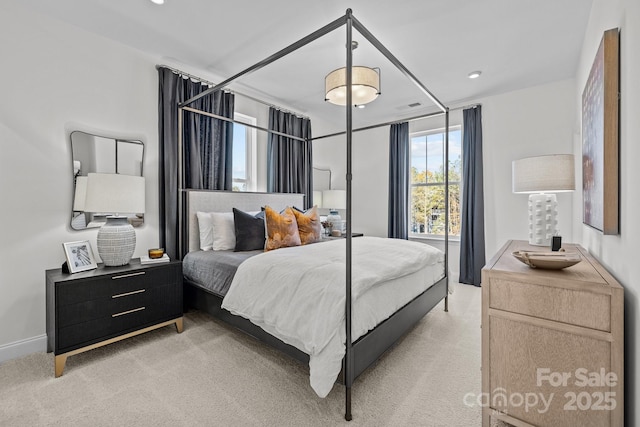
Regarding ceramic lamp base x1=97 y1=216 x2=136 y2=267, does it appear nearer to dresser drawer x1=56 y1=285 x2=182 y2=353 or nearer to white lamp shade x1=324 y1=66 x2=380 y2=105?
dresser drawer x1=56 y1=285 x2=182 y2=353

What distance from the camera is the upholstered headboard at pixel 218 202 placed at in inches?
119

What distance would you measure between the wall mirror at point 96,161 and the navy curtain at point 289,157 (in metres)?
1.72

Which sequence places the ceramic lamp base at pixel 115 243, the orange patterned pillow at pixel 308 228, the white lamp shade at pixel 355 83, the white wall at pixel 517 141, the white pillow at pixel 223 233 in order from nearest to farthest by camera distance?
the ceramic lamp base at pixel 115 243
the white lamp shade at pixel 355 83
the white pillow at pixel 223 233
the orange patterned pillow at pixel 308 228
the white wall at pixel 517 141

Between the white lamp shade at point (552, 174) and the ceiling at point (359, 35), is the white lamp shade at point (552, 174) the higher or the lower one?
the lower one

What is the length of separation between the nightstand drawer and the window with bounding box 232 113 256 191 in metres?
1.70

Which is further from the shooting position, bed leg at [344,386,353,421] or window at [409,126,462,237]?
window at [409,126,462,237]

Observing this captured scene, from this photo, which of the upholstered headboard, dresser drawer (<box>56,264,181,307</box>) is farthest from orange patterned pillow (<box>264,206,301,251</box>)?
dresser drawer (<box>56,264,181,307</box>)

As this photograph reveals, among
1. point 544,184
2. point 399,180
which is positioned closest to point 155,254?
point 544,184

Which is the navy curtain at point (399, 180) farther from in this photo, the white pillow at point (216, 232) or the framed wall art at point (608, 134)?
the framed wall art at point (608, 134)

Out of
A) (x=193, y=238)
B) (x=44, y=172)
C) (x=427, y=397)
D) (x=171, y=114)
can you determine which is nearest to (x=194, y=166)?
(x=171, y=114)

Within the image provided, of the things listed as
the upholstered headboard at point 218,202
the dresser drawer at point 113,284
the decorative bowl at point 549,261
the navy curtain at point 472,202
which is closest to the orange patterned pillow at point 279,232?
the upholstered headboard at point 218,202

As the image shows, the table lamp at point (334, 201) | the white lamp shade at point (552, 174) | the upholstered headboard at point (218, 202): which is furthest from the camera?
the table lamp at point (334, 201)

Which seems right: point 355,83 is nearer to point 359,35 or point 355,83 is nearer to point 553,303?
point 359,35

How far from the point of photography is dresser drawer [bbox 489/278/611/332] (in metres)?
1.18
